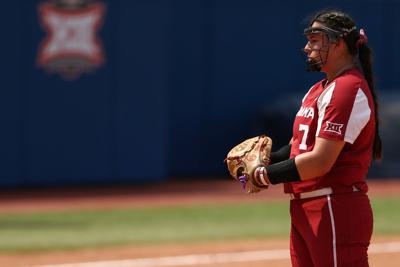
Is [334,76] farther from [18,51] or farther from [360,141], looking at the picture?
[18,51]

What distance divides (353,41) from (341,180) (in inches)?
27.1

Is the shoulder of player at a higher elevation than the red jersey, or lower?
higher

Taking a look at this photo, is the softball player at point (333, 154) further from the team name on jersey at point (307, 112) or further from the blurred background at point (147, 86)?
the blurred background at point (147, 86)

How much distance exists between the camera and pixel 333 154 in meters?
4.83

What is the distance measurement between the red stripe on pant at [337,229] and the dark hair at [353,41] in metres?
0.35

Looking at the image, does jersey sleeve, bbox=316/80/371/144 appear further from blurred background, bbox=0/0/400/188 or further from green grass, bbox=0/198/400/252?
blurred background, bbox=0/0/400/188

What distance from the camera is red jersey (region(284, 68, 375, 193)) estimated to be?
4840mm

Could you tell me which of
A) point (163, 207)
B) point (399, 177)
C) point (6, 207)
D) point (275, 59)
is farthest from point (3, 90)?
point (399, 177)

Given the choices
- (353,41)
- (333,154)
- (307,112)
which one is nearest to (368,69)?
(353,41)

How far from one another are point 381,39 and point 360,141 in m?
16.8

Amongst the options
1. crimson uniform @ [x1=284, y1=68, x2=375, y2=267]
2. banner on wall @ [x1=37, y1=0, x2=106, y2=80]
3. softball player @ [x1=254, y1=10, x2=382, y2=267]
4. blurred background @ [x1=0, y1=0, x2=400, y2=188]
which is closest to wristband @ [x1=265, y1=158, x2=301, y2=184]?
softball player @ [x1=254, y1=10, x2=382, y2=267]

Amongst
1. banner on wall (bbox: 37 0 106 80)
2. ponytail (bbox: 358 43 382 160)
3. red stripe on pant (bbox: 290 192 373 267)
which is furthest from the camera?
banner on wall (bbox: 37 0 106 80)

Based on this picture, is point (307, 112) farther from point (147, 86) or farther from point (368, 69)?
point (147, 86)

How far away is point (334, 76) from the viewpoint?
5.04 metres
